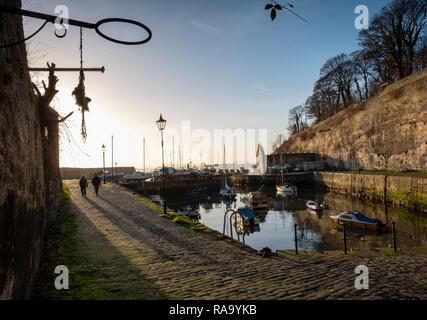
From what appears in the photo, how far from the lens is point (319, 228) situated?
73.5 feet

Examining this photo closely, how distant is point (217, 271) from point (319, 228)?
1871 centimetres

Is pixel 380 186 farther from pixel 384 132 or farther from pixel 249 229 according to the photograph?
pixel 249 229

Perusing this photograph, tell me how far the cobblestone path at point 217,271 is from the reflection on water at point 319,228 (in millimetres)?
9290

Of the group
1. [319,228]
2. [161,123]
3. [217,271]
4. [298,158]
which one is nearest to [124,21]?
[217,271]

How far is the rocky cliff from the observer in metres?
34.1

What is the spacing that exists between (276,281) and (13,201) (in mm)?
5211

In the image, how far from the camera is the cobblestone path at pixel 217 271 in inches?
200

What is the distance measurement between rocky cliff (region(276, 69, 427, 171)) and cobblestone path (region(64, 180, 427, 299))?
32112 mm

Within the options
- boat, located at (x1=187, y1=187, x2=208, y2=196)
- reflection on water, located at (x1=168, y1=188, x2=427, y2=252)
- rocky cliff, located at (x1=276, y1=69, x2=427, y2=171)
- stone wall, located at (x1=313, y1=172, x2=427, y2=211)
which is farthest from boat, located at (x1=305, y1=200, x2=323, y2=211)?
boat, located at (x1=187, y1=187, x2=208, y2=196)

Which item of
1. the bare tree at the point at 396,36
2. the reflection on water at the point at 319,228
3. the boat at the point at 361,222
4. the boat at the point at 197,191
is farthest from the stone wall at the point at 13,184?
the bare tree at the point at 396,36

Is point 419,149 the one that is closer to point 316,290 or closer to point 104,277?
point 316,290

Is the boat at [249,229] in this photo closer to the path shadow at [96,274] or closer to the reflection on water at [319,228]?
the reflection on water at [319,228]

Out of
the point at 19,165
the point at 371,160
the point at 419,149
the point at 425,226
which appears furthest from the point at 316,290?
the point at 371,160

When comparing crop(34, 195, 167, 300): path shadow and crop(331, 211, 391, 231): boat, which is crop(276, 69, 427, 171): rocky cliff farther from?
crop(34, 195, 167, 300): path shadow
